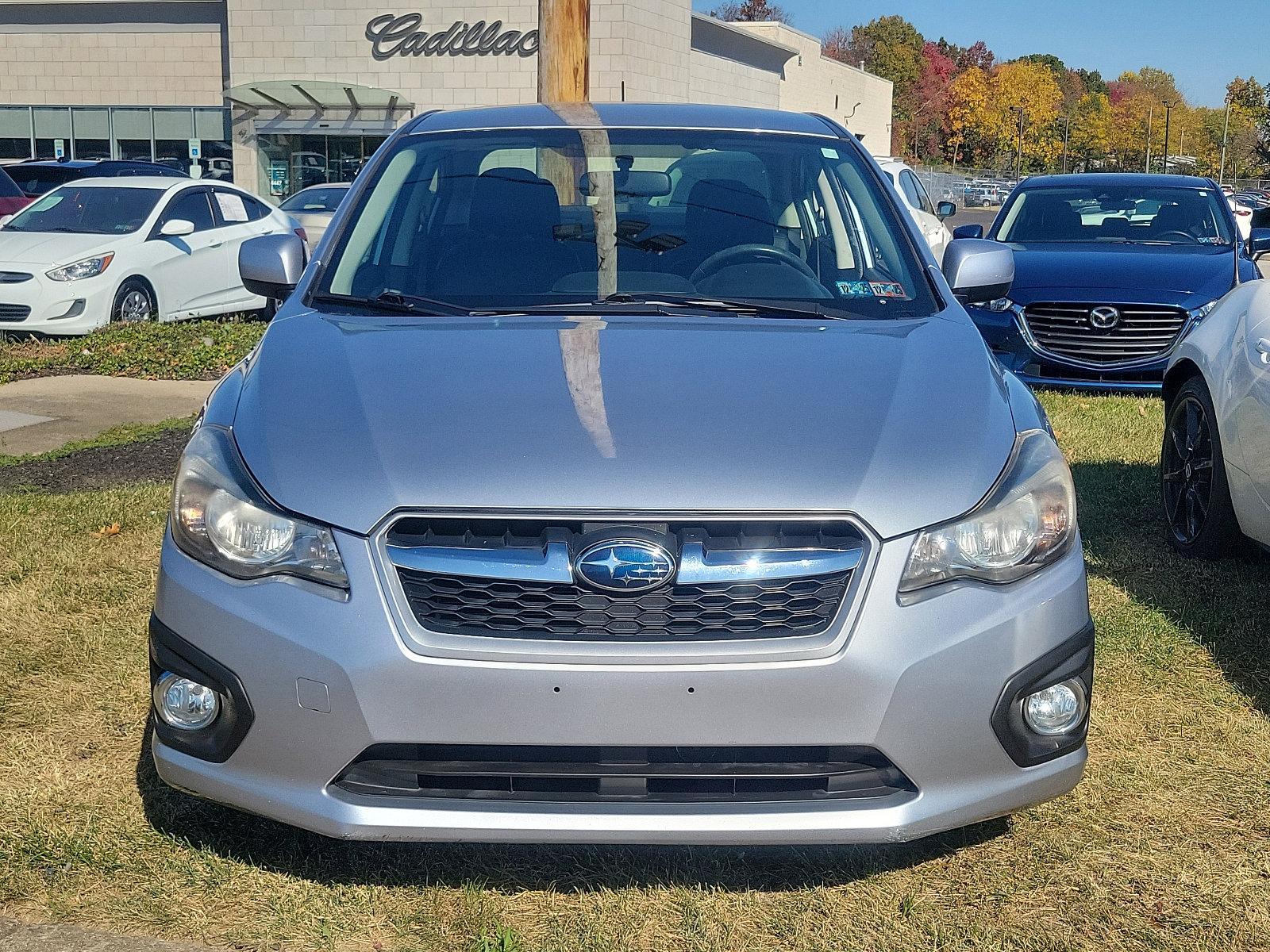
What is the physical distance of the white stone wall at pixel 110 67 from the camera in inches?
1581

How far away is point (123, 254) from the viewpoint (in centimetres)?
1242

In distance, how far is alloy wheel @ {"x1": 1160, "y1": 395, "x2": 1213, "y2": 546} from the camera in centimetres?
536

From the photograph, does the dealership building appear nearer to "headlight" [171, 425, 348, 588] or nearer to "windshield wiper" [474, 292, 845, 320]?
"windshield wiper" [474, 292, 845, 320]

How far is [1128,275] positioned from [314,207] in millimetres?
12302

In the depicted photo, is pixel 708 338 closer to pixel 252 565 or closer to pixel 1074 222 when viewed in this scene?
pixel 252 565

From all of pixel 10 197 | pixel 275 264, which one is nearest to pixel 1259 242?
pixel 275 264

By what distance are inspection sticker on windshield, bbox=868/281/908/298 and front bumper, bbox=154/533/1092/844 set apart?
1.22 metres

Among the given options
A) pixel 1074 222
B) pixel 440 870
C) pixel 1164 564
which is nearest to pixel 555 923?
pixel 440 870

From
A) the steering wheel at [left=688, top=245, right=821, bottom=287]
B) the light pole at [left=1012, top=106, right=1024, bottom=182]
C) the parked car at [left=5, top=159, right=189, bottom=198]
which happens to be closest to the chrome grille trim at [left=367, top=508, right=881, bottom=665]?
the steering wheel at [left=688, top=245, right=821, bottom=287]

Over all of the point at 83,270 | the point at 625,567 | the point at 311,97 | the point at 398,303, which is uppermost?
the point at 311,97

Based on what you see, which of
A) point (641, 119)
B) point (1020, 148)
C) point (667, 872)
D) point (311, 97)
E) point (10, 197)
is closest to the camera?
point (667, 872)

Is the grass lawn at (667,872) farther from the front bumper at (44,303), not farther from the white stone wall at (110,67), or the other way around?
the white stone wall at (110,67)

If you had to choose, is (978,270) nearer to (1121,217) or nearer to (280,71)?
(1121,217)

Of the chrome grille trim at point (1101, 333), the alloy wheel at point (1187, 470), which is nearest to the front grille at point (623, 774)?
the alloy wheel at point (1187, 470)
